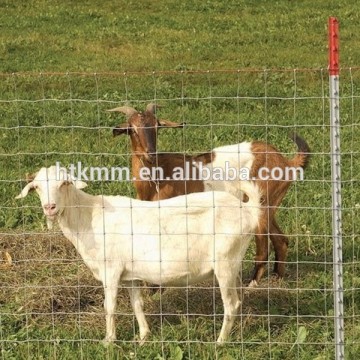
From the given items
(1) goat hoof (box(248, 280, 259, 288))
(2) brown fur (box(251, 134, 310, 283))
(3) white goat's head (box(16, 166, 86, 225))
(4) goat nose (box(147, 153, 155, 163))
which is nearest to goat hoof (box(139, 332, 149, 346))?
(3) white goat's head (box(16, 166, 86, 225))

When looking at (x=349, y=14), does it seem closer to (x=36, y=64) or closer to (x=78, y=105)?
(x=36, y=64)

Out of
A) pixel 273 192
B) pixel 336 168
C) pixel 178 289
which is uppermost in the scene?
pixel 336 168

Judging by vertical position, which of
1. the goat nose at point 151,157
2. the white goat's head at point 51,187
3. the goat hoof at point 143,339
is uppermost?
the goat nose at point 151,157

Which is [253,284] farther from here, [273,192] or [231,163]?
[231,163]

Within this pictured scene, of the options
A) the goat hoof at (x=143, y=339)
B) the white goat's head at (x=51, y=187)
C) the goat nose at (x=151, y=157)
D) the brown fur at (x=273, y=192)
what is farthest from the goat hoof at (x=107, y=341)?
the goat nose at (x=151, y=157)

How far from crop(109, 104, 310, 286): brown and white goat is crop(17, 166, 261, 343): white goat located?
1171 millimetres

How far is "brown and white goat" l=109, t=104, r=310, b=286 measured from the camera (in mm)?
8203

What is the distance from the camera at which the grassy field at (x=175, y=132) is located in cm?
691

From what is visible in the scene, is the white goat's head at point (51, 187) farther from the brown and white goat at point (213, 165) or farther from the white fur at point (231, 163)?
the white fur at point (231, 163)

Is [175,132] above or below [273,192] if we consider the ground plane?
above

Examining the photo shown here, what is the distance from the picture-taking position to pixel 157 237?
6844 millimetres

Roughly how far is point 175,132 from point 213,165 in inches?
134

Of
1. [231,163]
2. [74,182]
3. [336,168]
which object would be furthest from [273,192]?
[336,168]

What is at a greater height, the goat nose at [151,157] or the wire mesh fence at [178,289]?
the goat nose at [151,157]
